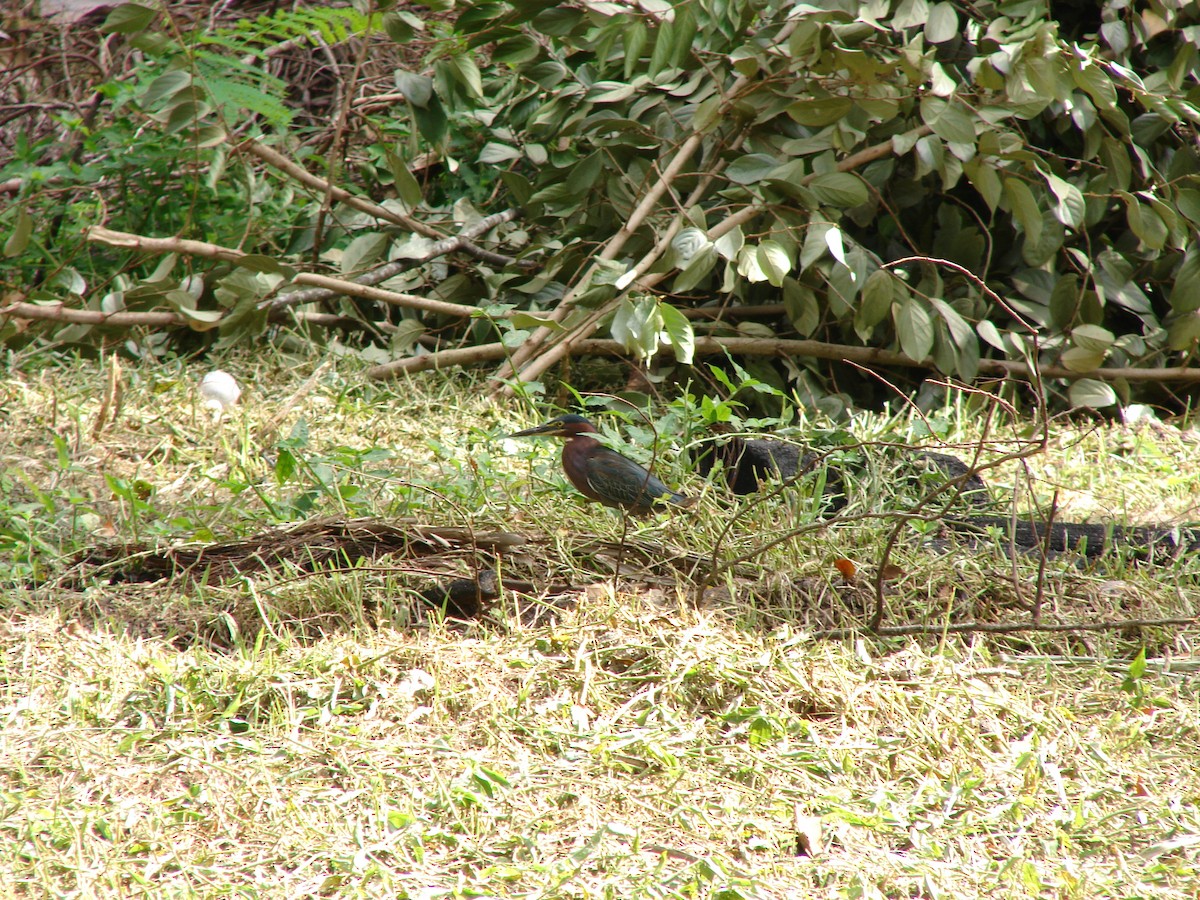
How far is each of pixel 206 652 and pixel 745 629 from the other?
1.29 m

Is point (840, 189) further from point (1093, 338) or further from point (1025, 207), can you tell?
point (1093, 338)

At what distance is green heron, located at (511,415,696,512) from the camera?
3.40 m

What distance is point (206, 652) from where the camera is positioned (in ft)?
9.04

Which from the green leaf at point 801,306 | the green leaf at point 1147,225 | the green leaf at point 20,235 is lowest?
the green leaf at point 801,306

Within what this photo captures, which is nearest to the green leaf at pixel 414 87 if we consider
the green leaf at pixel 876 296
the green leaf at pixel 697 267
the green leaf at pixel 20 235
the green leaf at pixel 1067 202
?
the green leaf at pixel 697 267

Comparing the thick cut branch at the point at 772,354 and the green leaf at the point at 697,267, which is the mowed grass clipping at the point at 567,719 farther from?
the thick cut branch at the point at 772,354

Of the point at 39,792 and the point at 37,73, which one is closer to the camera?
the point at 39,792

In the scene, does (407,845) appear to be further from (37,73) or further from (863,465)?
(37,73)

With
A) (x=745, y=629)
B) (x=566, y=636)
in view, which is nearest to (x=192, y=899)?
(x=566, y=636)

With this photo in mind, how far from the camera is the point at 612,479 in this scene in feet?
11.2

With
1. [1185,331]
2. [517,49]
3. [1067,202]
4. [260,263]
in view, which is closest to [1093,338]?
[1185,331]

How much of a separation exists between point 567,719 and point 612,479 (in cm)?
101

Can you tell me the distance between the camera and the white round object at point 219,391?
4418 mm

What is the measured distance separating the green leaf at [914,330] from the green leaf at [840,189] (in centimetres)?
46
